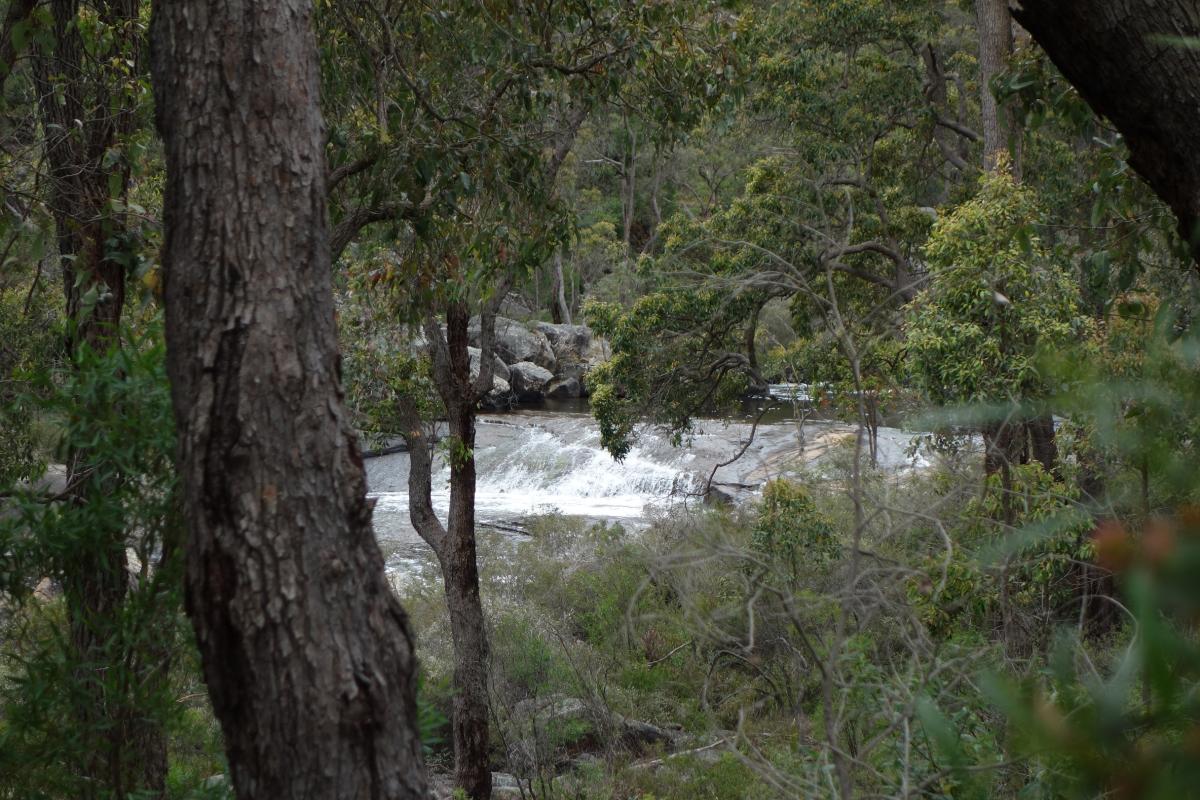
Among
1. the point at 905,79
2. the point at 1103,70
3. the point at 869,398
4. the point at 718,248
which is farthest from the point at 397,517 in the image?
the point at 1103,70

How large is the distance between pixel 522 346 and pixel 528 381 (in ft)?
5.46

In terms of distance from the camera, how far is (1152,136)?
6.61 ft

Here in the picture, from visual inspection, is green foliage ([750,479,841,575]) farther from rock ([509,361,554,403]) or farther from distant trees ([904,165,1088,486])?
rock ([509,361,554,403])

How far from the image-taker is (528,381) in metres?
27.0

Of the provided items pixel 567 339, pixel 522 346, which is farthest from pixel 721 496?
pixel 567 339

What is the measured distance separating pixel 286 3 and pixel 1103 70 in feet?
6.42

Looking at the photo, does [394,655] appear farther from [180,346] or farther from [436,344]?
[436,344]

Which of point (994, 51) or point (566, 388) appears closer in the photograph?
point (994, 51)

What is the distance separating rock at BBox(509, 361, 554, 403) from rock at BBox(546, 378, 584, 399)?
21cm

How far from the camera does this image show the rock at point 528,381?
26812 millimetres

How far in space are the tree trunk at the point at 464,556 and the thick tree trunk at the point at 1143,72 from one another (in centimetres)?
705

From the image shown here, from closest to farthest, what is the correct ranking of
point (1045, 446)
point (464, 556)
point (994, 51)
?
point (1045, 446) → point (464, 556) → point (994, 51)

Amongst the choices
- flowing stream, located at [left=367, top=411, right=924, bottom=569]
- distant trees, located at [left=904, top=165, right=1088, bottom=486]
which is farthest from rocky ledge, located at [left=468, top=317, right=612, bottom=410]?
distant trees, located at [left=904, top=165, right=1088, bottom=486]

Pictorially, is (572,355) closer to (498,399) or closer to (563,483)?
(498,399)
